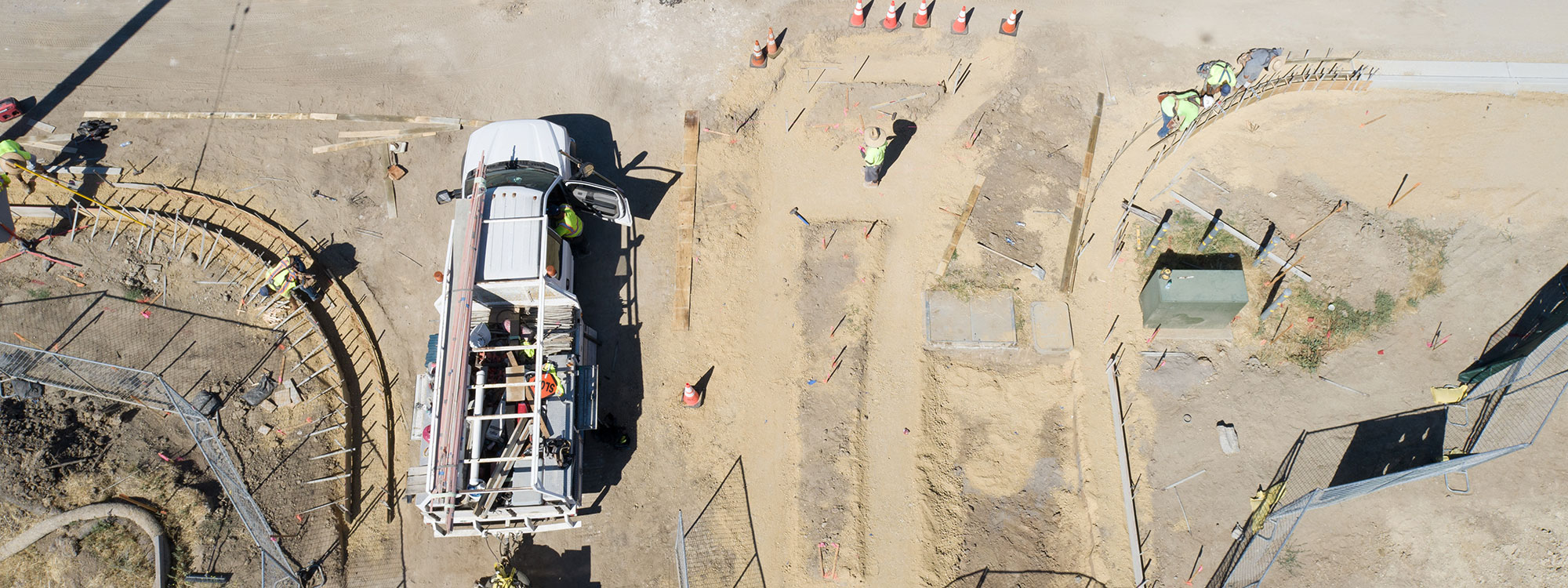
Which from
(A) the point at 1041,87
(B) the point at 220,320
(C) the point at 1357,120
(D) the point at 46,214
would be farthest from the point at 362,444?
(C) the point at 1357,120

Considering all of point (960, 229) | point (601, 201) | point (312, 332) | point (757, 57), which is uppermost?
point (757, 57)

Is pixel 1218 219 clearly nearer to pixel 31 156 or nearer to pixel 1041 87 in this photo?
pixel 1041 87

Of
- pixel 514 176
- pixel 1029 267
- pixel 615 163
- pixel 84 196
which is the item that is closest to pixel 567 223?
pixel 514 176

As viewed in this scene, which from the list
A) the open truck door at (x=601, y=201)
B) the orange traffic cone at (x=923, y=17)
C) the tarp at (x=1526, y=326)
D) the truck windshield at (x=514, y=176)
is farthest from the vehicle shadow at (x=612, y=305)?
the tarp at (x=1526, y=326)

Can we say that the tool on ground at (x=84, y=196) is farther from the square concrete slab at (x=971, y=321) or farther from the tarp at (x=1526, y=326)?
the tarp at (x=1526, y=326)

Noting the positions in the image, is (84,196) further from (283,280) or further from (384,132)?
(384,132)

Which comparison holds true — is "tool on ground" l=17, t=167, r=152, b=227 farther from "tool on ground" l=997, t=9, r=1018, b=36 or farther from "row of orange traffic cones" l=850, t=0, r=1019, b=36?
"tool on ground" l=997, t=9, r=1018, b=36

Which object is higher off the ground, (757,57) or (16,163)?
(757,57)
